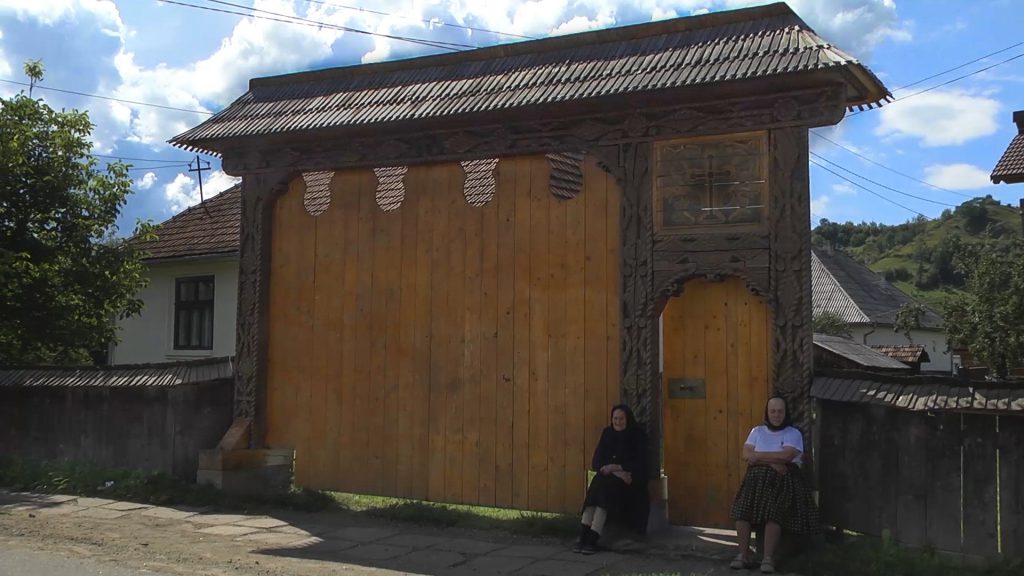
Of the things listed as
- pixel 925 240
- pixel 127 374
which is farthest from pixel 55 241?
pixel 925 240

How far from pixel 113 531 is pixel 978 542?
731cm

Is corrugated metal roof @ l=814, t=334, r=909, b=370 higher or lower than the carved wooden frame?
lower

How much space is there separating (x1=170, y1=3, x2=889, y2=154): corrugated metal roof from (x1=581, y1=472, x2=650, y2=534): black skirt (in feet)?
11.3

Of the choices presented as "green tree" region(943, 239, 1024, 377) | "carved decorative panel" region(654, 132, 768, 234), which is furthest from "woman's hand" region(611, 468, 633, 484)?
"green tree" region(943, 239, 1024, 377)

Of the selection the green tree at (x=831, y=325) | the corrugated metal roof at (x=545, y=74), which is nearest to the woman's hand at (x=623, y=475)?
the corrugated metal roof at (x=545, y=74)

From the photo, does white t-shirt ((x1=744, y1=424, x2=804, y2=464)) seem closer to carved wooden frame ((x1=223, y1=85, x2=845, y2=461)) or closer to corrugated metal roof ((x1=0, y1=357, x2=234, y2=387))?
carved wooden frame ((x1=223, y1=85, x2=845, y2=461))

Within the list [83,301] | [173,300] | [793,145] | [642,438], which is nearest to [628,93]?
[793,145]

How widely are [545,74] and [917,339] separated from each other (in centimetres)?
4200

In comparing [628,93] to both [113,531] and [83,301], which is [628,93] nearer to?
[113,531]

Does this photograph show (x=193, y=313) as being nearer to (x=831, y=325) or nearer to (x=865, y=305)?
(x=831, y=325)

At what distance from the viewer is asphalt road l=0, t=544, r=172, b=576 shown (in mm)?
6660

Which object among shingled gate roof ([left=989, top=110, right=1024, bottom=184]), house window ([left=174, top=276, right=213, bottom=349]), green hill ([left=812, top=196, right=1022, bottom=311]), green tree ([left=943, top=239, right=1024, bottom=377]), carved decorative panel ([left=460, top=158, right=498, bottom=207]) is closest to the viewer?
carved decorative panel ([left=460, top=158, right=498, bottom=207])

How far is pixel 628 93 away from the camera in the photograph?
325 inches

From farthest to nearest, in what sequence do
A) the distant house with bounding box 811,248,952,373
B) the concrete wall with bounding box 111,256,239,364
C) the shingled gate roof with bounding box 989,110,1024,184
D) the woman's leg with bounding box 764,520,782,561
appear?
the distant house with bounding box 811,248,952,373
the concrete wall with bounding box 111,256,239,364
the shingled gate roof with bounding box 989,110,1024,184
the woman's leg with bounding box 764,520,782,561
